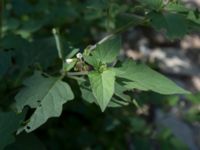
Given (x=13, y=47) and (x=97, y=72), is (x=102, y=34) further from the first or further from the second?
(x=97, y=72)

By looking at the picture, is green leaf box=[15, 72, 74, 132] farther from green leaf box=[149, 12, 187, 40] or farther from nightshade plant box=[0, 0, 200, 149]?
green leaf box=[149, 12, 187, 40]

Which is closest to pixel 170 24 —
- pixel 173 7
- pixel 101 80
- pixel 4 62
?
pixel 173 7

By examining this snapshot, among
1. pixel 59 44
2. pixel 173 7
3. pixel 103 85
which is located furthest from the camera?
pixel 59 44

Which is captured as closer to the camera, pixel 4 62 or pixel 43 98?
pixel 43 98

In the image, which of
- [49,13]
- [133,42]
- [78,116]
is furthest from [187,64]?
[49,13]

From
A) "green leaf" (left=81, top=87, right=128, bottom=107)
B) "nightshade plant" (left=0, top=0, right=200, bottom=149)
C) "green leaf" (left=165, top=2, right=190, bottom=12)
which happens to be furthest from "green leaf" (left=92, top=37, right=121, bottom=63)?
"green leaf" (left=165, top=2, right=190, bottom=12)

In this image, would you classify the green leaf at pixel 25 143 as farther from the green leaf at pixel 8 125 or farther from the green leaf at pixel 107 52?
the green leaf at pixel 107 52

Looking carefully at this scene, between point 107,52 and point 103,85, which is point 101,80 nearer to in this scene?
point 103,85
